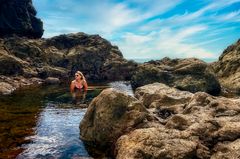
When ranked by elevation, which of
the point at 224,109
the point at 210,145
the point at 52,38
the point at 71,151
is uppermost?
the point at 52,38

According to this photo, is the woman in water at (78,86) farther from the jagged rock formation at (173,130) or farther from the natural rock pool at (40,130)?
the jagged rock formation at (173,130)

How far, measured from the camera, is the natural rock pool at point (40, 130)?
23.5m

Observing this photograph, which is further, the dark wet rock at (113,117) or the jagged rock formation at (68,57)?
the jagged rock formation at (68,57)

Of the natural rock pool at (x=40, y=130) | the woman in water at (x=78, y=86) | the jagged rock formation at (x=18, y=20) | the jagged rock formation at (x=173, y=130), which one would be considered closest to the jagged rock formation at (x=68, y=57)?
the jagged rock formation at (x=18, y=20)

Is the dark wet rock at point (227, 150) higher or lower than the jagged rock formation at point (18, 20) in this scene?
lower

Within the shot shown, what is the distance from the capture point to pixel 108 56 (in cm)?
12475

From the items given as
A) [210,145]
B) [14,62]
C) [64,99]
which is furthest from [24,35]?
[210,145]

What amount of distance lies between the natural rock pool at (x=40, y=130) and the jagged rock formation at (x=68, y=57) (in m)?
48.8

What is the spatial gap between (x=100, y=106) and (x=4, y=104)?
25579 mm

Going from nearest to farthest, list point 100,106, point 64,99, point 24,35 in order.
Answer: point 100,106, point 64,99, point 24,35

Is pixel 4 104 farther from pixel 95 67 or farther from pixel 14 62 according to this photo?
pixel 95 67

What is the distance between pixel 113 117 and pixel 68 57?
9413 centimetres

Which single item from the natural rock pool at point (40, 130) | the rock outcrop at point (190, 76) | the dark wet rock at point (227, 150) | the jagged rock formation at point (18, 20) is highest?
the jagged rock formation at point (18, 20)

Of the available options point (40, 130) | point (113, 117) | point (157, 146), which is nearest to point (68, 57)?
point (40, 130)
